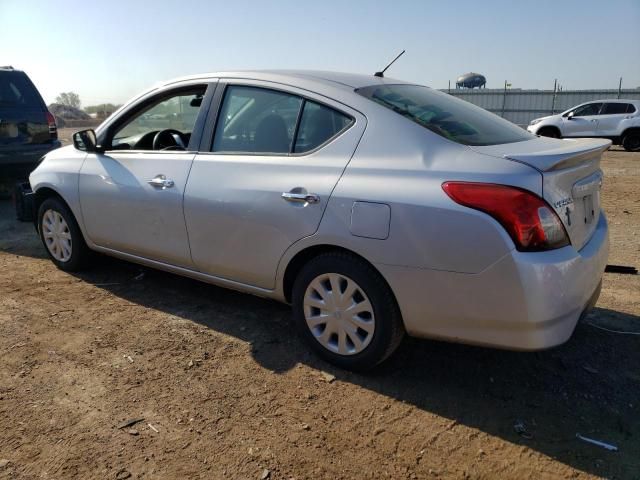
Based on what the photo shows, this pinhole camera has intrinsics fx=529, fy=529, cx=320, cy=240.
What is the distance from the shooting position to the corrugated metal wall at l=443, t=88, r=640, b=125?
24.3 m

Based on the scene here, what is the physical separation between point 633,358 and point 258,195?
2.45 meters

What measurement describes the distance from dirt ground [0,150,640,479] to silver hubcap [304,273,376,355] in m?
0.19

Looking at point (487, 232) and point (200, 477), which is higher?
point (487, 232)

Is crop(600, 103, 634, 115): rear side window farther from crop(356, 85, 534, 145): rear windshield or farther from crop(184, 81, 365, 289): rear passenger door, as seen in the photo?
crop(184, 81, 365, 289): rear passenger door

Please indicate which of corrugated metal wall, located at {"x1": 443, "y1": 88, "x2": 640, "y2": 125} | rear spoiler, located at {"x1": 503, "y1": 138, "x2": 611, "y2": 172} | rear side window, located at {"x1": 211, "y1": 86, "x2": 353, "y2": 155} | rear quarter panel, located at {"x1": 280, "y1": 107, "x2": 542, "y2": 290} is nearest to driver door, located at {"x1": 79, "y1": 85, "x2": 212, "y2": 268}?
rear side window, located at {"x1": 211, "y1": 86, "x2": 353, "y2": 155}

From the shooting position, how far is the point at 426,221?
99.2 inches

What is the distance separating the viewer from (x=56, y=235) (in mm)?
4676

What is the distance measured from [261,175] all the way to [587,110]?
18.1 m

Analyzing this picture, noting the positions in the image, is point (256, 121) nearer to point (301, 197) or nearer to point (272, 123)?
point (272, 123)

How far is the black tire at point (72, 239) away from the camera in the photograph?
4477 millimetres

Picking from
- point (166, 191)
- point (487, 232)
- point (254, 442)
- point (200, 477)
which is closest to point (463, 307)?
point (487, 232)

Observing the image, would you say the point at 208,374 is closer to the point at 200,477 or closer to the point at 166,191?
the point at 200,477

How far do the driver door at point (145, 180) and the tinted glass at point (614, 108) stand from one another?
17.5 metres

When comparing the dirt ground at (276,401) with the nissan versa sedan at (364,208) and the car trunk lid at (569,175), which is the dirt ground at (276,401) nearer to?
the nissan versa sedan at (364,208)
